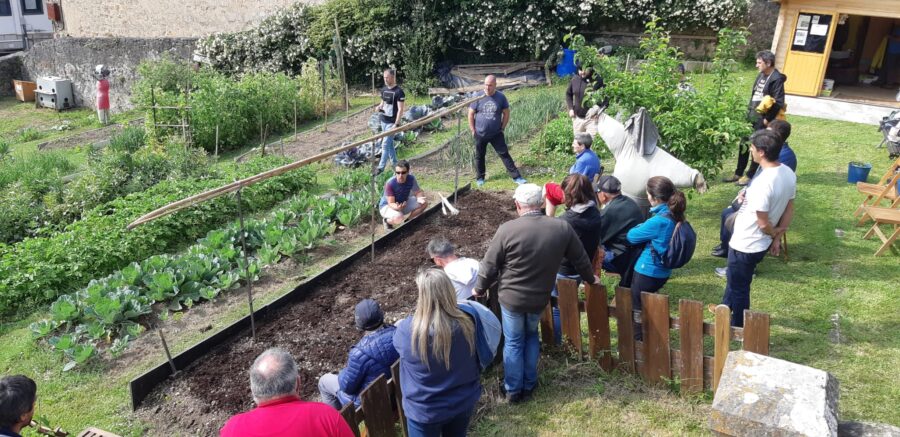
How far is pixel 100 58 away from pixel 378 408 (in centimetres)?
2491

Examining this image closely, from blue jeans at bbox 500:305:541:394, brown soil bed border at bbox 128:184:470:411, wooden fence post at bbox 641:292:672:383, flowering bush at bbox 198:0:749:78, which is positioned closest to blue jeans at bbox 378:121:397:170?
brown soil bed border at bbox 128:184:470:411

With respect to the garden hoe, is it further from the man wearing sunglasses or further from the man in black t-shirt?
the man in black t-shirt

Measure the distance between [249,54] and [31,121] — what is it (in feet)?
30.0

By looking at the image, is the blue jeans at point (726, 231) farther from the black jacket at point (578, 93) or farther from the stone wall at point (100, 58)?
the stone wall at point (100, 58)

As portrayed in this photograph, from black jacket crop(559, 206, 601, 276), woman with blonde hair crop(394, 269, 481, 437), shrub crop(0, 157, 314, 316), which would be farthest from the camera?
shrub crop(0, 157, 314, 316)

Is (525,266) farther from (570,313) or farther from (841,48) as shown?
(841,48)

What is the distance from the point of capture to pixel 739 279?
201 inches

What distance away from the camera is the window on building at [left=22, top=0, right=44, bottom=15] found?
36000mm

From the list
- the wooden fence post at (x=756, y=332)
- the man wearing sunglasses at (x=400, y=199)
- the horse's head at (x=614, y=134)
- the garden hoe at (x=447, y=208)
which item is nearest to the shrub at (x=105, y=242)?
the man wearing sunglasses at (x=400, y=199)

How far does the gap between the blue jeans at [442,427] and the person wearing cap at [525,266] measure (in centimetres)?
94

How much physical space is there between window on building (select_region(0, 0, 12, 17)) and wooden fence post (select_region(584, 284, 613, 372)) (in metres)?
41.9

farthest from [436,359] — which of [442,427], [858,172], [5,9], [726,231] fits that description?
[5,9]

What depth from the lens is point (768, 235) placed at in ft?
16.3

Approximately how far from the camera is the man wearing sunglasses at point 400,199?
7977mm
